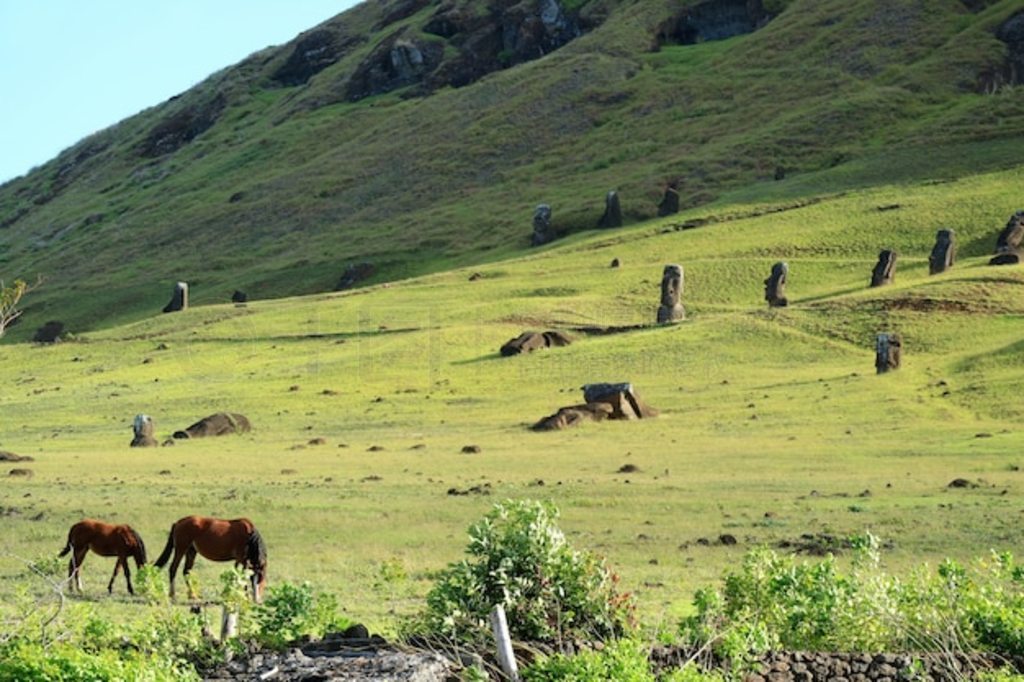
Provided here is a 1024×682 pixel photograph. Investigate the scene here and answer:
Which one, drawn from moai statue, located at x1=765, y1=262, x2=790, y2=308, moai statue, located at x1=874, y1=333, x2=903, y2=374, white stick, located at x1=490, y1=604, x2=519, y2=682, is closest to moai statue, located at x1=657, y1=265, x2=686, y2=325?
moai statue, located at x1=765, y1=262, x2=790, y2=308

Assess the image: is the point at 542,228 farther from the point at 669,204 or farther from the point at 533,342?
the point at 533,342

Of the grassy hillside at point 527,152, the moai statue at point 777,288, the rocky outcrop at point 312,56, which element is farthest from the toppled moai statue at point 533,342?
the rocky outcrop at point 312,56

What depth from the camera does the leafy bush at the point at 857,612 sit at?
1617 cm

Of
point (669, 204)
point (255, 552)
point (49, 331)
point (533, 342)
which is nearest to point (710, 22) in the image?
point (669, 204)

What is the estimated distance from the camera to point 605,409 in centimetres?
4709

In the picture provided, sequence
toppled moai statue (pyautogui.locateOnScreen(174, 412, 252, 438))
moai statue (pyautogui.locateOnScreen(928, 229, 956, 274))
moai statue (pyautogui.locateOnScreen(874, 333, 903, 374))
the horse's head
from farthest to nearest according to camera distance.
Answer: moai statue (pyautogui.locateOnScreen(928, 229, 956, 274)) < moai statue (pyautogui.locateOnScreen(874, 333, 903, 374)) < toppled moai statue (pyautogui.locateOnScreen(174, 412, 252, 438)) < the horse's head

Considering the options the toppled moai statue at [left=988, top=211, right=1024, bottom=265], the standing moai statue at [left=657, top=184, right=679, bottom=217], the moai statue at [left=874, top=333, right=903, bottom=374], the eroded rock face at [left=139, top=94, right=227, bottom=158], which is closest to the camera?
the moai statue at [left=874, top=333, right=903, bottom=374]

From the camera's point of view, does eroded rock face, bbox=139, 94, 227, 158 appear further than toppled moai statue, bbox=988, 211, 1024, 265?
Yes

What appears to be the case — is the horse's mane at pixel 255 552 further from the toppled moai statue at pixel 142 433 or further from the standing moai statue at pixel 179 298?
the standing moai statue at pixel 179 298

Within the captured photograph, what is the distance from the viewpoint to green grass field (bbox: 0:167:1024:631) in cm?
2842

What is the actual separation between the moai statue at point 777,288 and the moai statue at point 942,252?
6451 millimetres

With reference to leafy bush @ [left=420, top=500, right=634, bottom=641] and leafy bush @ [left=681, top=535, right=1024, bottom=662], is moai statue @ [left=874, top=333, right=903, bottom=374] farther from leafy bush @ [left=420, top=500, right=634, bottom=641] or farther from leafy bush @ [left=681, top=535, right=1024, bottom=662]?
leafy bush @ [left=420, top=500, right=634, bottom=641]

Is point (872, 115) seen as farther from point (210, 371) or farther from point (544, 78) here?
point (210, 371)

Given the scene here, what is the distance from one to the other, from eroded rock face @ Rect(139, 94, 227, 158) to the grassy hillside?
656 centimetres
